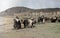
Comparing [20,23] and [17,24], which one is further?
[20,23]

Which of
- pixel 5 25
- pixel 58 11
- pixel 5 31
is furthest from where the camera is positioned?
pixel 58 11

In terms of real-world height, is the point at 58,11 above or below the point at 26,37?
above

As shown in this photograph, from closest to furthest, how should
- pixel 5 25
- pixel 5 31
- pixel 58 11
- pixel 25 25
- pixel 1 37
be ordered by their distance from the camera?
pixel 1 37 < pixel 5 31 < pixel 5 25 < pixel 25 25 < pixel 58 11

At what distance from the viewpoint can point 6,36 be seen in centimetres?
601

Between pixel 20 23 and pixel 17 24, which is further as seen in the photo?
pixel 20 23

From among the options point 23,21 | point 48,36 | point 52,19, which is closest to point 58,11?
point 52,19

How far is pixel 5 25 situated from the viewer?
751 cm

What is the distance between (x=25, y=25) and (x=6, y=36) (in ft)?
7.20

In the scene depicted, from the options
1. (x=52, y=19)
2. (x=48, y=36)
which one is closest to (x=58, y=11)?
(x=52, y=19)

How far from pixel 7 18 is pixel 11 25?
51cm

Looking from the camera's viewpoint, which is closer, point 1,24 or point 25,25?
point 1,24

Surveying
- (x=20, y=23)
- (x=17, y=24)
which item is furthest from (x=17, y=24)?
(x=20, y=23)

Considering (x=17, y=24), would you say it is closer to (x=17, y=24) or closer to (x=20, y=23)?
(x=17, y=24)

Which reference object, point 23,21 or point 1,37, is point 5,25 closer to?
point 23,21
